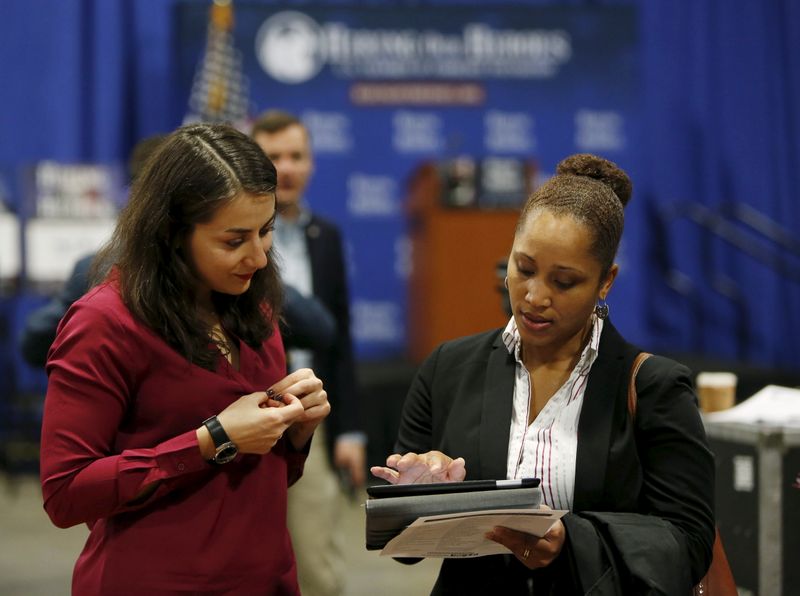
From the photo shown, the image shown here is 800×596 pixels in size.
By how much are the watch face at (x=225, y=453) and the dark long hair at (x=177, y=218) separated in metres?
0.15

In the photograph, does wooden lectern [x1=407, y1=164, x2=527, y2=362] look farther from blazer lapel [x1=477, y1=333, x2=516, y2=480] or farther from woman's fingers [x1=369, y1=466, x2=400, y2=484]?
woman's fingers [x1=369, y1=466, x2=400, y2=484]

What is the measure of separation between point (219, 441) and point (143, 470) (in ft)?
0.43

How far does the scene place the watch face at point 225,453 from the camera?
1875mm

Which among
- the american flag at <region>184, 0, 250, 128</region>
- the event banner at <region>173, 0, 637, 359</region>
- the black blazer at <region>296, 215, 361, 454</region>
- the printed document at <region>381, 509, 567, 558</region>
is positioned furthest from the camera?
the event banner at <region>173, 0, 637, 359</region>

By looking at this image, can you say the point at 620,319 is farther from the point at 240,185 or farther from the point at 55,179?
the point at 240,185

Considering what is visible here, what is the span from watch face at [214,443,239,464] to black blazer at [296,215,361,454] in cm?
183

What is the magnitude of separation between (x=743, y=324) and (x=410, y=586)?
17.1 feet

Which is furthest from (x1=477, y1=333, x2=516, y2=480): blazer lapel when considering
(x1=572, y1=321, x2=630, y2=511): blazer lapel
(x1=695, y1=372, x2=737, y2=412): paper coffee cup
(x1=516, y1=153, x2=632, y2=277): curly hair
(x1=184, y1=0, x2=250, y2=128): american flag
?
(x1=184, y1=0, x2=250, y2=128): american flag

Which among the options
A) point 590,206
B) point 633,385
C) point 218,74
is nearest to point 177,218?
point 590,206

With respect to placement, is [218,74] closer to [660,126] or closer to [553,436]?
[660,126]

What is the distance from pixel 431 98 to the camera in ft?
27.9

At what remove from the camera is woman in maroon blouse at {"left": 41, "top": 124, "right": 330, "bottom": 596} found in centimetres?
184

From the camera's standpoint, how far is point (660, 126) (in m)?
9.38

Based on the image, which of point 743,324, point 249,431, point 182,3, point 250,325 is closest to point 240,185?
point 250,325
